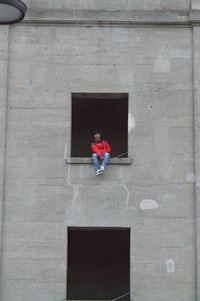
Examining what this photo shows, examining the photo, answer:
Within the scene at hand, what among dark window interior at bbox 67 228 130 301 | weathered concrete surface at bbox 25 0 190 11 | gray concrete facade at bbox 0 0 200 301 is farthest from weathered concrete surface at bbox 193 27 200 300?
dark window interior at bbox 67 228 130 301

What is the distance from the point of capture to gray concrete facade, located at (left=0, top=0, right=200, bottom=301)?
→ 18609mm

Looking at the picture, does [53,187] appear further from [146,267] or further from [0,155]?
[146,267]

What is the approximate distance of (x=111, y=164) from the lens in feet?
62.7

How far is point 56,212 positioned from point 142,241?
2.68 metres

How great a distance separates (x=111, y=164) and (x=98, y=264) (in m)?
5.72

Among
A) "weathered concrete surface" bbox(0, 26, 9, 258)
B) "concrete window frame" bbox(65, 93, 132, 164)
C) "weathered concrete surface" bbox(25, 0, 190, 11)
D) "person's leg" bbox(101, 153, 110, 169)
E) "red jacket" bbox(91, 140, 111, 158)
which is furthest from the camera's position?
"concrete window frame" bbox(65, 93, 132, 164)

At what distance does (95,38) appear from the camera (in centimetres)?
1977

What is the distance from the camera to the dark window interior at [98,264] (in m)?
22.7

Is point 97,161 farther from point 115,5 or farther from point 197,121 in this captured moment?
point 115,5

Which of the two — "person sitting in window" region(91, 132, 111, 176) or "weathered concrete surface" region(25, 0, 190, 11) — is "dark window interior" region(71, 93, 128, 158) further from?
"weathered concrete surface" region(25, 0, 190, 11)

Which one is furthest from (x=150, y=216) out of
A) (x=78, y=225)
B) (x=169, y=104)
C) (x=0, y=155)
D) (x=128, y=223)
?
(x=0, y=155)

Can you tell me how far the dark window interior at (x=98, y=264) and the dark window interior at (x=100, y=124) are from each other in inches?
120

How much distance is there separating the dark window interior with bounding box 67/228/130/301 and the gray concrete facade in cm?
401

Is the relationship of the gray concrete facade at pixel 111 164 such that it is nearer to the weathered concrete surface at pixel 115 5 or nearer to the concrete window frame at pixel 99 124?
the weathered concrete surface at pixel 115 5
